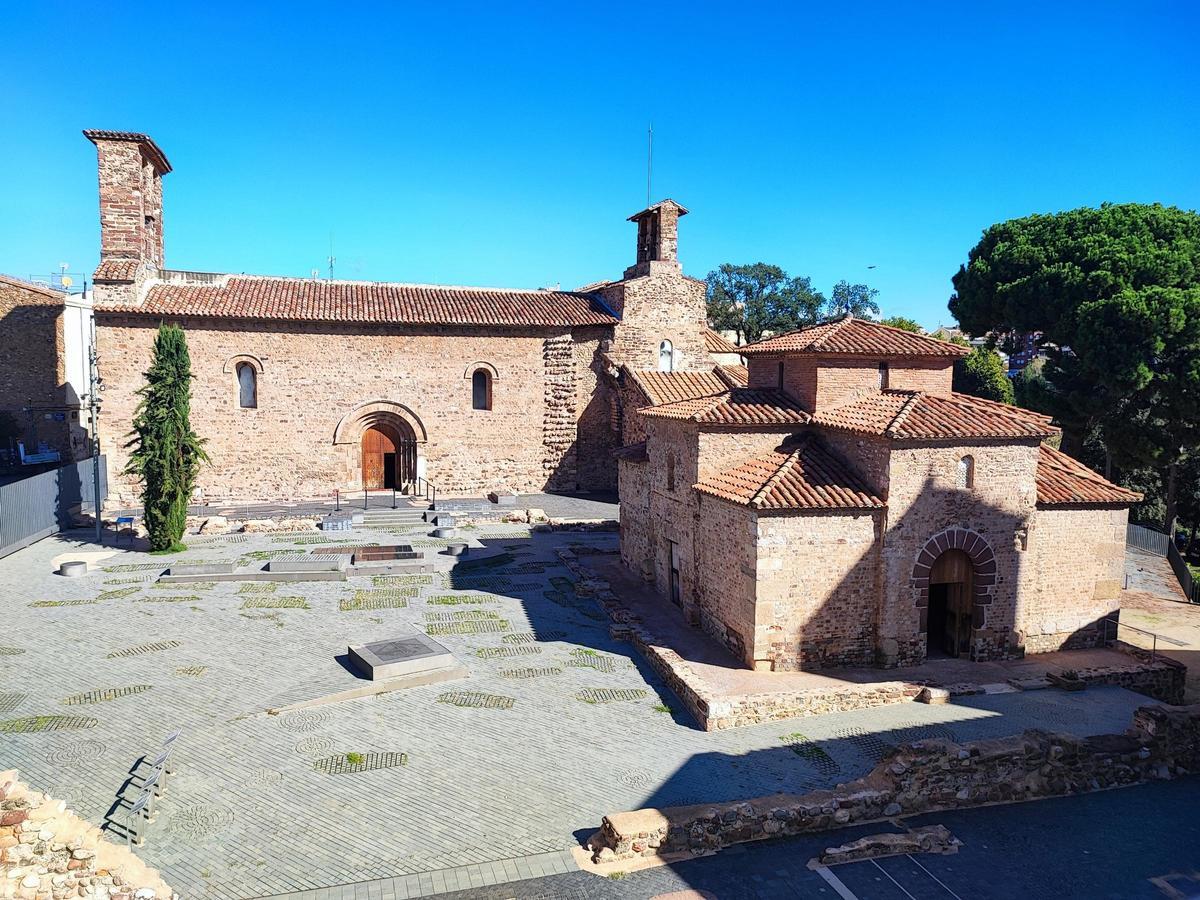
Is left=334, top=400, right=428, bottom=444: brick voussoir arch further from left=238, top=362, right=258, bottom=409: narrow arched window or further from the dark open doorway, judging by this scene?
the dark open doorway

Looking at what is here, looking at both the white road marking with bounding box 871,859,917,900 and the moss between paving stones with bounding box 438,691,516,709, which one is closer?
the white road marking with bounding box 871,859,917,900

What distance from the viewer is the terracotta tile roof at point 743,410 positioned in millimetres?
16281

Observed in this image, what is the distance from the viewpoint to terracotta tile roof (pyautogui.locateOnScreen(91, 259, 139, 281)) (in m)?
27.2

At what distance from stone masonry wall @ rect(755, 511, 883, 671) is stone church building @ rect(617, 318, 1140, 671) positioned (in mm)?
27

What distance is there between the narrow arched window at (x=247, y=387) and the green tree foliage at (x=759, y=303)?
1514 inches

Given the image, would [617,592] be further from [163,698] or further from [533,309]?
[533,309]

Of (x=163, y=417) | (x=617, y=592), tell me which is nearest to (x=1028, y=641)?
(x=617, y=592)

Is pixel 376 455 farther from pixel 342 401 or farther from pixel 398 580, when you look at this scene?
pixel 398 580

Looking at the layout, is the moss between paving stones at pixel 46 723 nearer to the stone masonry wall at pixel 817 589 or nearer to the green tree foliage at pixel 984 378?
the stone masonry wall at pixel 817 589

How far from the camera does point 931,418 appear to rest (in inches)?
579

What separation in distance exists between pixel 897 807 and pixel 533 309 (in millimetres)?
25393

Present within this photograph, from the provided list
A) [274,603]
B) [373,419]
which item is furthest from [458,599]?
[373,419]

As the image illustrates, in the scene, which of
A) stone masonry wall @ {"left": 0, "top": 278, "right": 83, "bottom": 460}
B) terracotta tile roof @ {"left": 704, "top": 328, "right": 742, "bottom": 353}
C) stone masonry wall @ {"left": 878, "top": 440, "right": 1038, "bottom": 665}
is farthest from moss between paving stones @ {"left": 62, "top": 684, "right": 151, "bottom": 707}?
stone masonry wall @ {"left": 0, "top": 278, "right": 83, "bottom": 460}

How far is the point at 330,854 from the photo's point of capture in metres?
8.85
